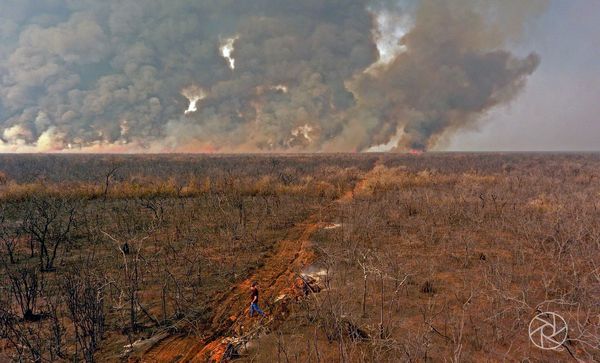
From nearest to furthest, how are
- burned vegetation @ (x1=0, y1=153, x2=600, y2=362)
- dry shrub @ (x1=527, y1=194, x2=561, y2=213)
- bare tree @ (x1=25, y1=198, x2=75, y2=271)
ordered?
burned vegetation @ (x1=0, y1=153, x2=600, y2=362) < bare tree @ (x1=25, y1=198, x2=75, y2=271) < dry shrub @ (x1=527, y1=194, x2=561, y2=213)

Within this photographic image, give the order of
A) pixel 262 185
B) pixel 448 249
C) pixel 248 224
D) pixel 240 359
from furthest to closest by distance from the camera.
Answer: pixel 262 185
pixel 248 224
pixel 448 249
pixel 240 359

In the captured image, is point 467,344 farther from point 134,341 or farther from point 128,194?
point 128,194

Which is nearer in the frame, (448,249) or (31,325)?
(31,325)

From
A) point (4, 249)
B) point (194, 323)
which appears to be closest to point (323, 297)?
point (194, 323)

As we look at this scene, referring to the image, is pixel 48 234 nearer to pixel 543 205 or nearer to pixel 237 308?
pixel 237 308

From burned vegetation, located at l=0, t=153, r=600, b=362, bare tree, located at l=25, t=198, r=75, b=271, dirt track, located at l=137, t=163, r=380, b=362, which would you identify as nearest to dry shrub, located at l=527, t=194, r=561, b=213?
burned vegetation, located at l=0, t=153, r=600, b=362

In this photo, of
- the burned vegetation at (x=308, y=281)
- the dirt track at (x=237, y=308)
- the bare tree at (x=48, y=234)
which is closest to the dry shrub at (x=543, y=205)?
the burned vegetation at (x=308, y=281)

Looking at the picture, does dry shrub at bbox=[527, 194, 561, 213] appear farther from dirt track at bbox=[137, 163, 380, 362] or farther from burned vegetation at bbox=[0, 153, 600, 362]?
dirt track at bbox=[137, 163, 380, 362]
